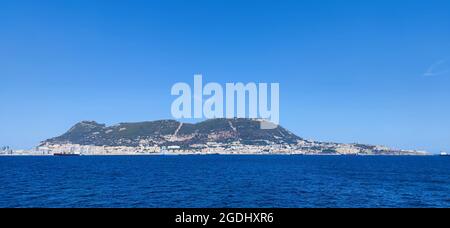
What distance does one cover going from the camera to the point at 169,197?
2525 inches
